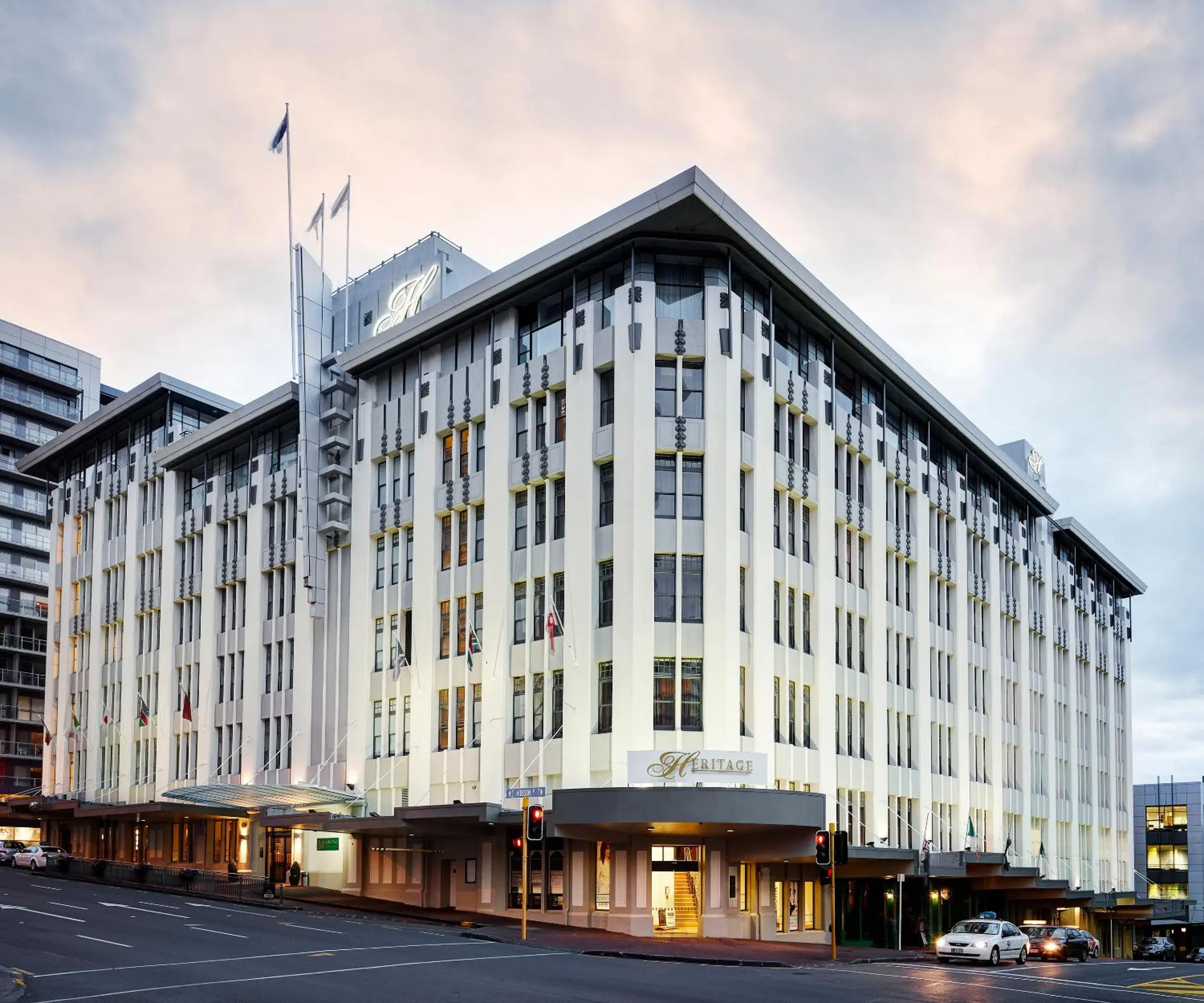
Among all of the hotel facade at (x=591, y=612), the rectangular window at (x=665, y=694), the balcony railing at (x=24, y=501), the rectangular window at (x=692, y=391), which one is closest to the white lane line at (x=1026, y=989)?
the hotel facade at (x=591, y=612)

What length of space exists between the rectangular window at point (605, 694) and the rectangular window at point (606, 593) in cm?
154

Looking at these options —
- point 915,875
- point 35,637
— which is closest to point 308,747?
point 915,875

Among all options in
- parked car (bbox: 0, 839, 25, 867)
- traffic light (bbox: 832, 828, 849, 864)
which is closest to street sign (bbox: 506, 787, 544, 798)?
traffic light (bbox: 832, 828, 849, 864)

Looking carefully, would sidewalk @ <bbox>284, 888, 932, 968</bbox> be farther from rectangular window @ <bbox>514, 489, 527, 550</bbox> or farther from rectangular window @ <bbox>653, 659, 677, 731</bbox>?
rectangular window @ <bbox>514, 489, 527, 550</bbox>

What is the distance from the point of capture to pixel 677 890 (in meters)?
48.0

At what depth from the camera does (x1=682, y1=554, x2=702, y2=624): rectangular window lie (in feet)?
160

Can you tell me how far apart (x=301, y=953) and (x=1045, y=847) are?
55.7m

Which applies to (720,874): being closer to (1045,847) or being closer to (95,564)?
(1045,847)

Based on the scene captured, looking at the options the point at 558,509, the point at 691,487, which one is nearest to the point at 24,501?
the point at 558,509

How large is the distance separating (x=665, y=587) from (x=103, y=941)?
72.2 ft

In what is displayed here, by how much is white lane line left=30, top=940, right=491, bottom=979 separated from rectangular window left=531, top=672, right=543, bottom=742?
36.6 feet

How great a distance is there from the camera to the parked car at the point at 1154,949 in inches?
3164

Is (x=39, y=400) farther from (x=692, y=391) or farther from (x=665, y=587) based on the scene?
(x=665, y=587)

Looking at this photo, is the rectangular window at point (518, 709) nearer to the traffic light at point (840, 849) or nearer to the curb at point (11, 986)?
the traffic light at point (840, 849)
